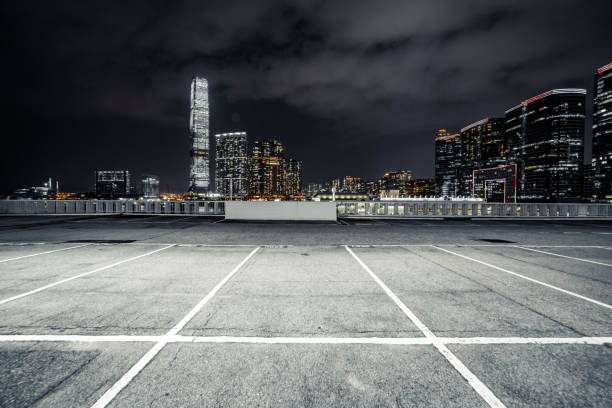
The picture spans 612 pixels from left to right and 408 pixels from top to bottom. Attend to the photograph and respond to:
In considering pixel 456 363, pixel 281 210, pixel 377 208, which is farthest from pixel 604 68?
pixel 456 363

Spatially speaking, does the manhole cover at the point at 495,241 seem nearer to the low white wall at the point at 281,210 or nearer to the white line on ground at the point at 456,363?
the white line on ground at the point at 456,363

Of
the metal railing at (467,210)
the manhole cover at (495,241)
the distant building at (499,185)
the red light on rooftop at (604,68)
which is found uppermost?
the red light on rooftop at (604,68)

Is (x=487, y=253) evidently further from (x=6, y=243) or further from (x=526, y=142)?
(x=526, y=142)

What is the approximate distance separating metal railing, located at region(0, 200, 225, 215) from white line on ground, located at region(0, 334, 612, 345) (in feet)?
66.0

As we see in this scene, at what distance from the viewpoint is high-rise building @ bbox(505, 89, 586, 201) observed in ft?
492

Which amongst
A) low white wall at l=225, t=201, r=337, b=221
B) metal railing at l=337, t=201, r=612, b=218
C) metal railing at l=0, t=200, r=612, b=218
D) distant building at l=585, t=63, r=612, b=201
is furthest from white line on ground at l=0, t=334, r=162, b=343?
distant building at l=585, t=63, r=612, b=201

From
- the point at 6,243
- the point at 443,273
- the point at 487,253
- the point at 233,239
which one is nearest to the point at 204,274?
the point at 233,239

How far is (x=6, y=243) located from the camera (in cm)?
924

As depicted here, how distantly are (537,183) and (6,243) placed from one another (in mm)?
215104

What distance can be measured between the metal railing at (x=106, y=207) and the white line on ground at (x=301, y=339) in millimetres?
20130

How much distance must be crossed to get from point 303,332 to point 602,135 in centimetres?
21515

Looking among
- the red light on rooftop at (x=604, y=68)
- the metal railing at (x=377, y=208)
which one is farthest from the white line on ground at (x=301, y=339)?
the red light on rooftop at (x=604, y=68)

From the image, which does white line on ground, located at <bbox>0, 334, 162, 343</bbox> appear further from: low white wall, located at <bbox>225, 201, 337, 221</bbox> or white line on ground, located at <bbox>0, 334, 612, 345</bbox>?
low white wall, located at <bbox>225, 201, 337, 221</bbox>

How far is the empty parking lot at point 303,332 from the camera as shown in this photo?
233 centimetres
